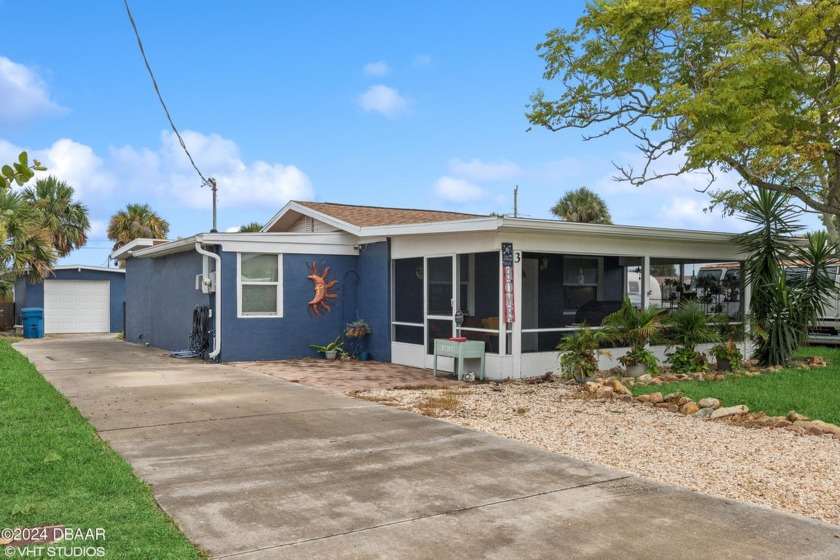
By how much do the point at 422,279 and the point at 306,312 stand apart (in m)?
2.82

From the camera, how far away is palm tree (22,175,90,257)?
28797 millimetres

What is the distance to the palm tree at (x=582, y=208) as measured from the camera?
95.9 ft

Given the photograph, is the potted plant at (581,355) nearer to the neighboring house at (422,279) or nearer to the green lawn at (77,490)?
the neighboring house at (422,279)

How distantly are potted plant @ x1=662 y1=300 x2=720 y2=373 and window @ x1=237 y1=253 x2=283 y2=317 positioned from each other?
738 centimetres

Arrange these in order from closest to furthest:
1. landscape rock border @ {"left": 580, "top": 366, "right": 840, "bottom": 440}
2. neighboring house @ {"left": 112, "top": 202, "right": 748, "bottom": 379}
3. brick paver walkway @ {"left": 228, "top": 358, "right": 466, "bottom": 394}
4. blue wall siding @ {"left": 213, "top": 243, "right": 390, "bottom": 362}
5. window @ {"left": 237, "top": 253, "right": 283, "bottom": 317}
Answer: landscape rock border @ {"left": 580, "top": 366, "right": 840, "bottom": 440} → brick paver walkway @ {"left": 228, "top": 358, "right": 466, "bottom": 394} → neighboring house @ {"left": 112, "top": 202, "right": 748, "bottom": 379} → blue wall siding @ {"left": 213, "top": 243, "right": 390, "bottom": 362} → window @ {"left": 237, "top": 253, "right": 283, "bottom": 317}

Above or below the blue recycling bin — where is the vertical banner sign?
above

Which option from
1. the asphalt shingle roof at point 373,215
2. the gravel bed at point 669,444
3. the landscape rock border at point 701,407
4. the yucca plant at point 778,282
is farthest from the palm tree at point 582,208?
the gravel bed at point 669,444

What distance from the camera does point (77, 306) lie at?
25.4 meters

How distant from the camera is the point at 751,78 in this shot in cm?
1231

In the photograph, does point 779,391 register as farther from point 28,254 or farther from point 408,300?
point 28,254

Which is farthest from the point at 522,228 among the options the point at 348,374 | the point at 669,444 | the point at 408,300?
the point at 669,444

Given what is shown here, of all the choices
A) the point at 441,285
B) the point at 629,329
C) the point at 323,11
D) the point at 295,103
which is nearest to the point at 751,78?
the point at 629,329

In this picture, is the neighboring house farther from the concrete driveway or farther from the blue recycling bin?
the blue recycling bin

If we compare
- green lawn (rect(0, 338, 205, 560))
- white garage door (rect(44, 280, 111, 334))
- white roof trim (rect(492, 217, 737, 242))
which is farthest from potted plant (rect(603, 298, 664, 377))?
white garage door (rect(44, 280, 111, 334))
